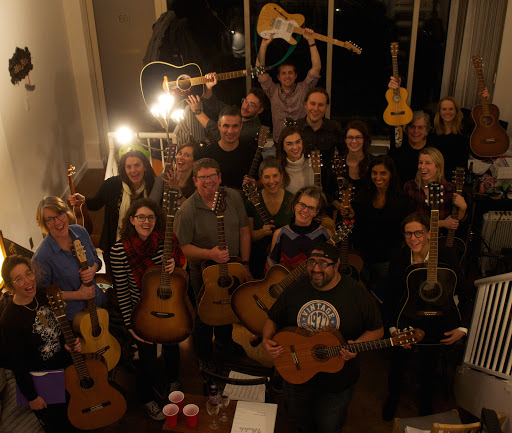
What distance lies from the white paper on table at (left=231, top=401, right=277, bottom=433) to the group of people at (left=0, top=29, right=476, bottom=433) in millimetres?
166

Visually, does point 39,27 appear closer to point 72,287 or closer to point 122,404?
point 72,287

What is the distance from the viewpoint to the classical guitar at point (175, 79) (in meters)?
4.66

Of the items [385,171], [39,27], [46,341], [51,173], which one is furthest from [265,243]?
[39,27]

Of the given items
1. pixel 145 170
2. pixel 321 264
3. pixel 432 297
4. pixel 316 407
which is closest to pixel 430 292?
pixel 432 297

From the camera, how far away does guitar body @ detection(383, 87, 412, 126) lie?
460cm

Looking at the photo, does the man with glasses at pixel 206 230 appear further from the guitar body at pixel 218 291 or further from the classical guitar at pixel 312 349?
the classical guitar at pixel 312 349

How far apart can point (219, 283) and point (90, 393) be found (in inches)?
40.6

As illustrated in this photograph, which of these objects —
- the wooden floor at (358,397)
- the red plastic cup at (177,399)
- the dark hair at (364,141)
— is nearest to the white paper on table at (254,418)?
the red plastic cup at (177,399)

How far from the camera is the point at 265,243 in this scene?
3684 millimetres

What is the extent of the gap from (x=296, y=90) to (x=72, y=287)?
9.14 ft

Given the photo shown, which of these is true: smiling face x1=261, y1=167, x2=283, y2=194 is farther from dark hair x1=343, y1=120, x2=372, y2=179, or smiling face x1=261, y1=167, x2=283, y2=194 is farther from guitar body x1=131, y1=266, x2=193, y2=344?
guitar body x1=131, y1=266, x2=193, y2=344

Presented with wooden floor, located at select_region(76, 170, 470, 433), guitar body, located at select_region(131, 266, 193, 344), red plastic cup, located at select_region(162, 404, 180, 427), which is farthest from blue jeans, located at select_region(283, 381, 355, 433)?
guitar body, located at select_region(131, 266, 193, 344)

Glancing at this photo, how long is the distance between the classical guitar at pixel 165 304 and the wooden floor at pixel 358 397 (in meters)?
0.57

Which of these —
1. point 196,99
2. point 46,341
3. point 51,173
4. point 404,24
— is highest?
point 404,24
